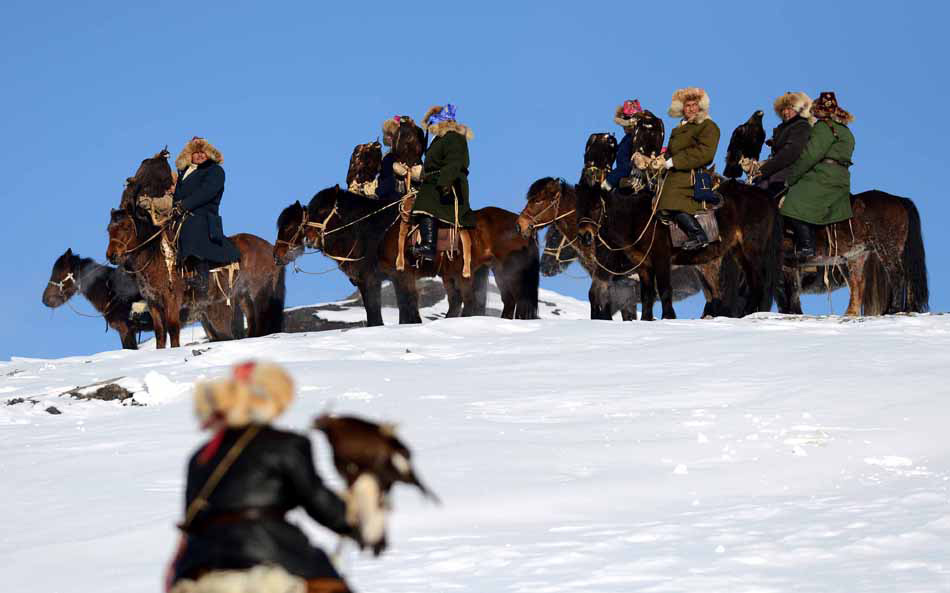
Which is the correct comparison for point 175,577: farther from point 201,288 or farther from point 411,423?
point 201,288

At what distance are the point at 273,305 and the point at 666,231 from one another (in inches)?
247

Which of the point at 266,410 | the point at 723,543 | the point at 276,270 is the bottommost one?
the point at 723,543

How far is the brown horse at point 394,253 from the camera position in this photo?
18.5m

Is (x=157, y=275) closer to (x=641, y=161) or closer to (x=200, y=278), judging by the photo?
(x=200, y=278)

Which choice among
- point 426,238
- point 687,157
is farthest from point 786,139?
point 426,238

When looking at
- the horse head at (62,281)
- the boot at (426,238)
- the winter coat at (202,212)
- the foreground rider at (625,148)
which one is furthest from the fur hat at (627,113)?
the horse head at (62,281)

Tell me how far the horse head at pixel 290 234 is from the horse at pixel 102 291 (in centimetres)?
239

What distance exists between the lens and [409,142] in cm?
1839

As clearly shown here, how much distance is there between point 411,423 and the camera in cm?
1087

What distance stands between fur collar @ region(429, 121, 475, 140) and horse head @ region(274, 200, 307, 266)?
7.48 ft

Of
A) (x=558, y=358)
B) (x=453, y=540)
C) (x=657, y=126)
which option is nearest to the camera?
(x=453, y=540)

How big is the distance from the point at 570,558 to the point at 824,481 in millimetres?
2618

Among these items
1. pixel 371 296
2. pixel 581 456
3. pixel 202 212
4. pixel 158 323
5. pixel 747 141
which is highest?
pixel 747 141

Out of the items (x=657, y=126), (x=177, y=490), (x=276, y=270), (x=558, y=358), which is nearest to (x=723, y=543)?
(x=177, y=490)
